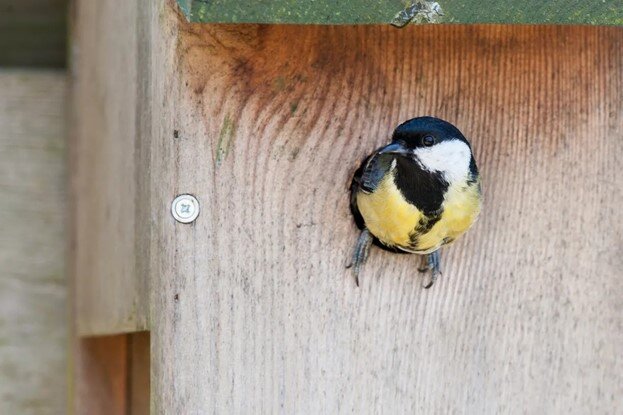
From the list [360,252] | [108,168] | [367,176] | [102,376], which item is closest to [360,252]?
[360,252]

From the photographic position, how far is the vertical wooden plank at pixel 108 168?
173 centimetres

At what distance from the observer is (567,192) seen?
68.3 inches

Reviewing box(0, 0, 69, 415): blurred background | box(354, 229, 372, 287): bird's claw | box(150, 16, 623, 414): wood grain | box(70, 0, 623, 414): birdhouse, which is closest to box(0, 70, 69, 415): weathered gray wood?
box(0, 0, 69, 415): blurred background

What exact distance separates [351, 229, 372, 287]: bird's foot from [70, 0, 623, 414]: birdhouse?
0.01m

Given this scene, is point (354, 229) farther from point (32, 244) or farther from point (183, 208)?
point (32, 244)

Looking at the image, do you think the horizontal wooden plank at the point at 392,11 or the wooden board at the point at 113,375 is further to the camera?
the wooden board at the point at 113,375

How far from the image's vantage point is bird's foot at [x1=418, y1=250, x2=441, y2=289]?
169 cm

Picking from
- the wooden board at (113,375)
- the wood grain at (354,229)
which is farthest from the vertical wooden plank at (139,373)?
the wood grain at (354,229)

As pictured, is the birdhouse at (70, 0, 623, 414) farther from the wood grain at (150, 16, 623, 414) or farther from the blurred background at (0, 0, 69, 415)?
the blurred background at (0, 0, 69, 415)

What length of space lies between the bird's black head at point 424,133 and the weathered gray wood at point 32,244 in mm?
699

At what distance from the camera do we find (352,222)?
5.51ft

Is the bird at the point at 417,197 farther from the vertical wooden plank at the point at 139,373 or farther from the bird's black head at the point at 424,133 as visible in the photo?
the vertical wooden plank at the point at 139,373

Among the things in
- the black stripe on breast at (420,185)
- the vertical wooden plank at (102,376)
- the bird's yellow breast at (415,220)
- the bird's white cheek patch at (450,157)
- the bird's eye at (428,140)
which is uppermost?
the bird's eye at (428,140)

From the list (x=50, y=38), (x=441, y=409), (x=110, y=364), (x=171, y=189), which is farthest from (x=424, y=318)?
(x=50, y=38)
